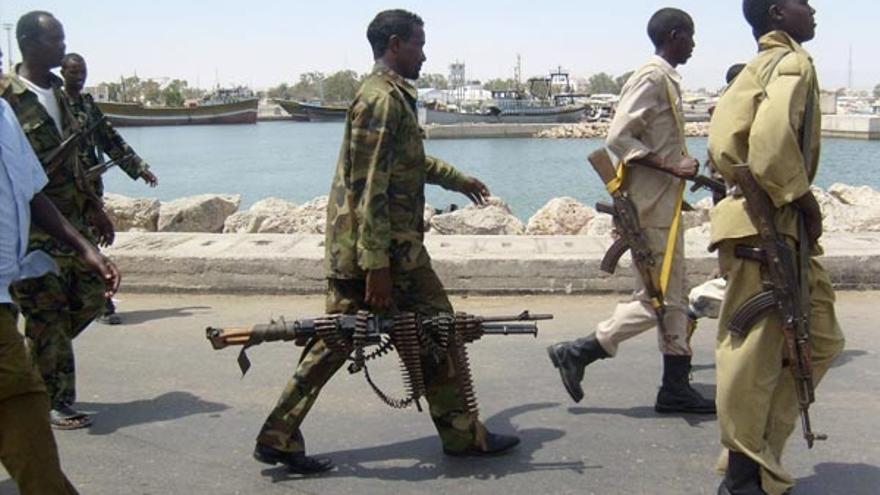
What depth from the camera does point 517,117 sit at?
241 ft

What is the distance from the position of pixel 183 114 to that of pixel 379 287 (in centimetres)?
8617

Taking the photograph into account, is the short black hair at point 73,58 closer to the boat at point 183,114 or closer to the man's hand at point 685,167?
the man's hand at point 685,167

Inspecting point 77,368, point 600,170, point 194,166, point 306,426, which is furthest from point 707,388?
point 194,166

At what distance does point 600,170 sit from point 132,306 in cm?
415

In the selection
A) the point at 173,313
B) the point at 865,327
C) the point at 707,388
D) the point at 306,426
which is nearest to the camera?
the point at 306,426

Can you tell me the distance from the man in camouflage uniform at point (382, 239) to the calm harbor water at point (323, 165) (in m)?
18.9

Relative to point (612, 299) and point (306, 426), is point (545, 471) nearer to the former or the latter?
point (306, 426)

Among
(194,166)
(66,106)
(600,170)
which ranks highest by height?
(66,106)

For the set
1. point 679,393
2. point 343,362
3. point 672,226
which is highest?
point 672,226

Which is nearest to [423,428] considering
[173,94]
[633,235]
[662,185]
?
[633,235]

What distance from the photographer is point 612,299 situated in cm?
765

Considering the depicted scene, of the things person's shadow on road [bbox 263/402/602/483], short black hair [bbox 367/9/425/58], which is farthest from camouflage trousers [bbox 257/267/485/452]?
short black hair [bbox 367/9/425/58]

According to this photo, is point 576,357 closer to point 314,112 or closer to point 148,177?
point 148,177

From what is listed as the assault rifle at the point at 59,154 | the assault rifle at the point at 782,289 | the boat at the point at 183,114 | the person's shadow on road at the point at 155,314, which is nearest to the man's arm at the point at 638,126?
the assault rifle at the point at 782,289
